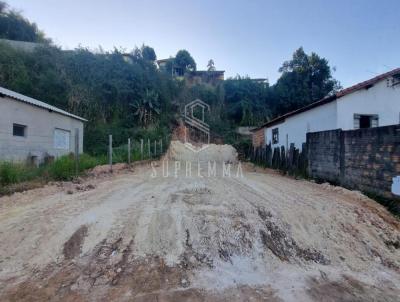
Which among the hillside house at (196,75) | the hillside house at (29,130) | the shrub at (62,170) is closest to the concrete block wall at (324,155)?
the shrub at (62,170)

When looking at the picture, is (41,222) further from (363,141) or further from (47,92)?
(47,92)

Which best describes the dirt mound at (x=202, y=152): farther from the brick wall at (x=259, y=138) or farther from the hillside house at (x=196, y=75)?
the hillside house at (x=196, y=75)

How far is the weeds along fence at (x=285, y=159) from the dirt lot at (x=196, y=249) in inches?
159

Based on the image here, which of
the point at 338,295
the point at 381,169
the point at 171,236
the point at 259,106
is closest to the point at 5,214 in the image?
the point at 171,236

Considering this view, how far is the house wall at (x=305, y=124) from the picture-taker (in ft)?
33.4

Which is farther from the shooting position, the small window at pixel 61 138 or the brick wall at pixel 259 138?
the brick wall at pixel 259 138

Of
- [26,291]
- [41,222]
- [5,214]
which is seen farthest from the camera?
[5,214]

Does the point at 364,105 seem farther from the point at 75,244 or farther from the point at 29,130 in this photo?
the point at 29,130

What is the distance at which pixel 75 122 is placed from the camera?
14.5 meters

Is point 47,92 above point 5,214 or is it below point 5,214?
above

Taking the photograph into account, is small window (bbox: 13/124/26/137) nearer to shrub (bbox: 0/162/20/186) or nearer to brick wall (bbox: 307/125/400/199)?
shrub (bbox: 0/162/20/186)

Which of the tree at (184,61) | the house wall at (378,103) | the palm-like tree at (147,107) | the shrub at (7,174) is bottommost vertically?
the shrub at (7,174)

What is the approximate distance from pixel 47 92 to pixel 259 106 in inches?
628

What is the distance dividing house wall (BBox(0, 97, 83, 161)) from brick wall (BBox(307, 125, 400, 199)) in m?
10.4
